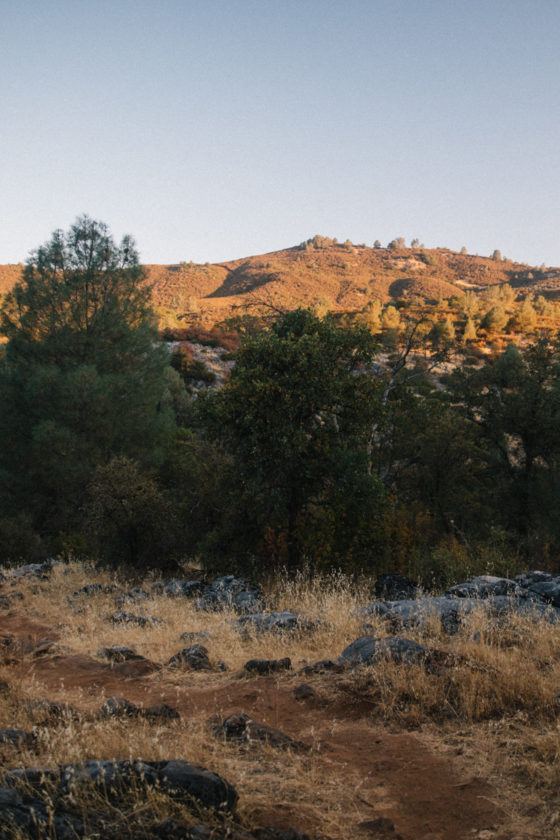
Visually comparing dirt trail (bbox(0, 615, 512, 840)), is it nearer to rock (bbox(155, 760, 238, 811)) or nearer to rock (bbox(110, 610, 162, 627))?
rock (bbox(155, 760, 238, 811))

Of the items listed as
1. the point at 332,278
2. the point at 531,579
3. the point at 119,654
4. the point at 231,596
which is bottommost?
the point at 231,596

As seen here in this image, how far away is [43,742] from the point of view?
451 cm

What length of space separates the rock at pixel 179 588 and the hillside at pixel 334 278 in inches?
2364

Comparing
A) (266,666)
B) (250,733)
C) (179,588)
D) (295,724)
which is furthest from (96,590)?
(250,733)

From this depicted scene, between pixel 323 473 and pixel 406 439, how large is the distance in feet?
28.3

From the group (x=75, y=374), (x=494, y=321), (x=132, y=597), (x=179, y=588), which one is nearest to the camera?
(x=132, y=597)

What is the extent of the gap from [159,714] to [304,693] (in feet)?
4.96

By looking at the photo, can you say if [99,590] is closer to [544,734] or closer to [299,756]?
[299,756]

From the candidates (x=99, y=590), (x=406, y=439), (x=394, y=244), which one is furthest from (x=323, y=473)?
(x=394, y=244)

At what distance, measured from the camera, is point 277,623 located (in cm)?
883

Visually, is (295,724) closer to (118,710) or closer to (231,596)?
(118,710)

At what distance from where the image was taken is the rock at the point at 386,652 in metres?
6.25

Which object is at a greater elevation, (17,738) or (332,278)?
(332,278)

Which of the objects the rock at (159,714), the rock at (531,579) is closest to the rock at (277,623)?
the rock at (159,714)
